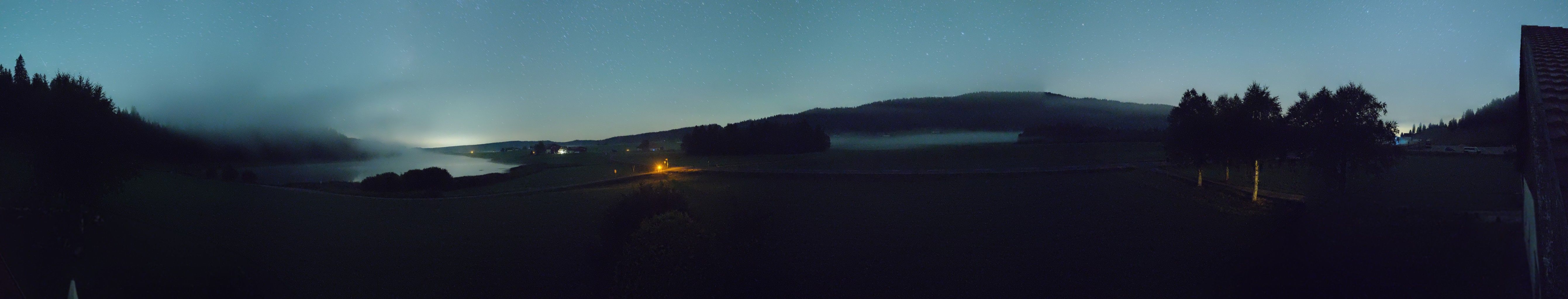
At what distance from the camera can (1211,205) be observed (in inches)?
927

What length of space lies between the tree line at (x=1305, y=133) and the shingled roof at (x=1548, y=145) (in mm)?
18870

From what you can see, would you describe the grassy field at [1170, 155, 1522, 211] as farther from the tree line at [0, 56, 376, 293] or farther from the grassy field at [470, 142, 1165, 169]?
the tree line at [0, 56, 376, 293]

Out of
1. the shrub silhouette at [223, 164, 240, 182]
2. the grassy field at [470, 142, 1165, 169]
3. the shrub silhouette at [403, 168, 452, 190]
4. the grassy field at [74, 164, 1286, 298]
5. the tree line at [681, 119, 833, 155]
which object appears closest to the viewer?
the grassy field at [74, 164, 1286, 298]

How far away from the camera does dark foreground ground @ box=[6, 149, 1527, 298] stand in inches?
452

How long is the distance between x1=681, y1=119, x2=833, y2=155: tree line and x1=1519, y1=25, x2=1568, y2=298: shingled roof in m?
63.2

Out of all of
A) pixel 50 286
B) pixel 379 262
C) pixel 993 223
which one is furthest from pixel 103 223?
pixel 993 223

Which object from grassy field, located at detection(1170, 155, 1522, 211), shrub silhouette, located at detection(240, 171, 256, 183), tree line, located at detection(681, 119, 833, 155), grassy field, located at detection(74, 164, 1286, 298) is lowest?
grassy field, located at detection(74, 164, 1286, 298)

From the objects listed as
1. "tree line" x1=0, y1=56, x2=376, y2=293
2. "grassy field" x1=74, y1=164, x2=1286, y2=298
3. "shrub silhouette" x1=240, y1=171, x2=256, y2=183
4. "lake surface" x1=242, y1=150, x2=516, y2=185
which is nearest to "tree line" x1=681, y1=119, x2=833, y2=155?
"lake surface" x1=242, y1=150, x2=516, y2=185

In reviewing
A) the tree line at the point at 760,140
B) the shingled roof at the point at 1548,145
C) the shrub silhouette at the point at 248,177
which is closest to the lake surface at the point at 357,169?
the shrub silhouette at the point at 248,177

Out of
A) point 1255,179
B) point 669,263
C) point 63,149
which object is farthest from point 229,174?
point 1255,179

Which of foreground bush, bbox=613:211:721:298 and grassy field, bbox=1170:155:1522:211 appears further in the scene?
grassy field, bbox=1170:155:1522:211

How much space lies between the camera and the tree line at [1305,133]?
19453 mm

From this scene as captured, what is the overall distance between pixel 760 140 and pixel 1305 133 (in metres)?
55.0

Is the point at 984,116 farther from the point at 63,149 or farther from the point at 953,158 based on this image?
the point at 63,149
